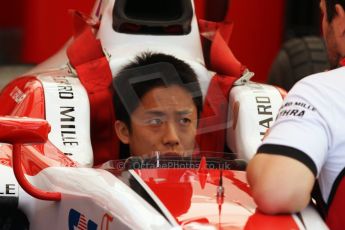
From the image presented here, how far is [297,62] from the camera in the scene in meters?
5.60

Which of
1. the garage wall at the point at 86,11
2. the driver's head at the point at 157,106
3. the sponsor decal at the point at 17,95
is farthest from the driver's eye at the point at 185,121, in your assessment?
the garage wall at the point at 86,11

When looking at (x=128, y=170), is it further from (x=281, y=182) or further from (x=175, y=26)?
(x=175, y=26)

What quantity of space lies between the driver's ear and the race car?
0.26 ft

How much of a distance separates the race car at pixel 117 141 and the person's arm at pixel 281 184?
30 millimetres

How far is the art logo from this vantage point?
251cm

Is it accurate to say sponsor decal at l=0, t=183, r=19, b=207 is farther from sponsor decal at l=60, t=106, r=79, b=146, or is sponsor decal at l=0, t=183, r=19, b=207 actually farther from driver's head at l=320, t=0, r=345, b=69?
driver's head at l=320, t=0, r=345, b=69

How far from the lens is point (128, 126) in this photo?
3062 millimetres

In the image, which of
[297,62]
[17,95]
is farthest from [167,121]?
[297,62]

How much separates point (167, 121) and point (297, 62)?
285 centimetres

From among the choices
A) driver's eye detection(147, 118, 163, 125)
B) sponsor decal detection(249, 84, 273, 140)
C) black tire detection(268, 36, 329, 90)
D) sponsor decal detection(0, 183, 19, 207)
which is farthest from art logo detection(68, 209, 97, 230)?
black tire detection(268, 36, 329, 90)

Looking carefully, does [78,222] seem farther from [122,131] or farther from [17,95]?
[17,95]

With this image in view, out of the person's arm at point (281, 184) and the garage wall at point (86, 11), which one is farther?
the garage wall at point (86, 11)

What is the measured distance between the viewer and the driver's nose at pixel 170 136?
9.18ft

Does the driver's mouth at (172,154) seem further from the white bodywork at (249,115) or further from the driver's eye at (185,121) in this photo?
the white bodywork at (249,115)
